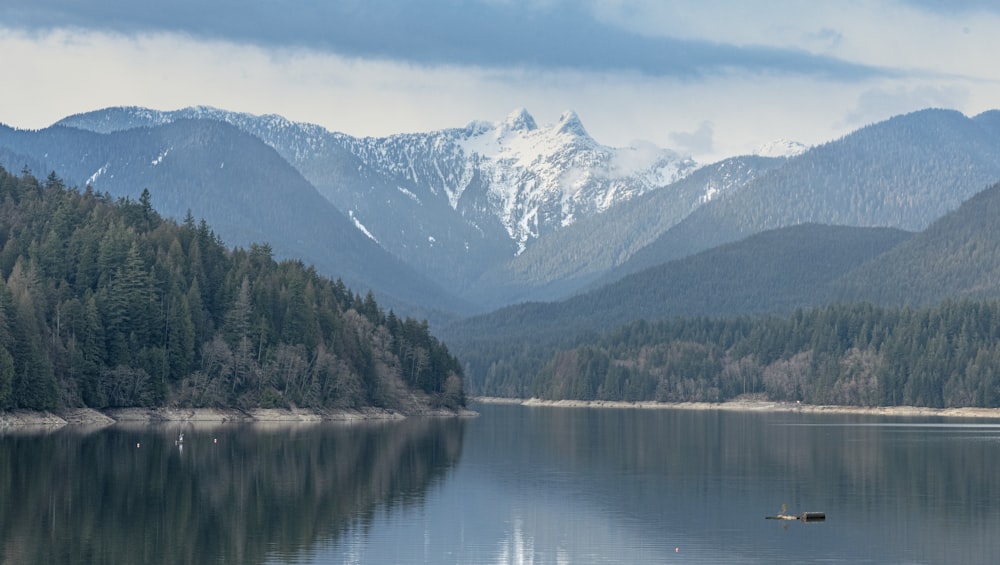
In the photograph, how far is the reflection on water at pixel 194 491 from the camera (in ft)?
236

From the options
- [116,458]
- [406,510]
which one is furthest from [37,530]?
[116,458]

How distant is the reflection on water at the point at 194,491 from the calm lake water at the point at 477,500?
20 centimetres

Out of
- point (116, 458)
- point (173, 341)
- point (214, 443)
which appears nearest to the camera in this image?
point (116, 458)

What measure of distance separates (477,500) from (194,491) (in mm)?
17699

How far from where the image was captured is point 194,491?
9512 centimetres

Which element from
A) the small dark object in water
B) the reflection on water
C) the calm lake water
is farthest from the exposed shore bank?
the small dark object in water

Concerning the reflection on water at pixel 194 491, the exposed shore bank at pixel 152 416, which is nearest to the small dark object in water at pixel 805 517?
the reflection on water at pixel 194 491

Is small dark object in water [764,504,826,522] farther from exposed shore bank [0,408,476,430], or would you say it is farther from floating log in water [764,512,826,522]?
exposed shore bank [0,408,476,430]

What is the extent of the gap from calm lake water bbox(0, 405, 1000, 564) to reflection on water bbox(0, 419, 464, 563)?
200 mm

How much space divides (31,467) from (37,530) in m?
30.2

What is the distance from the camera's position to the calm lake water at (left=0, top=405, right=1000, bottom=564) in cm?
7331

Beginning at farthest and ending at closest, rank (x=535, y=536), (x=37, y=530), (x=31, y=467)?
(x=31, y=467) < (x=535, y=536) < (x=37, y=530)

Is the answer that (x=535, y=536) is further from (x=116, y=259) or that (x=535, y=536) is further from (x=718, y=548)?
(x=116, y=259)

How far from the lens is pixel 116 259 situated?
590 ft
